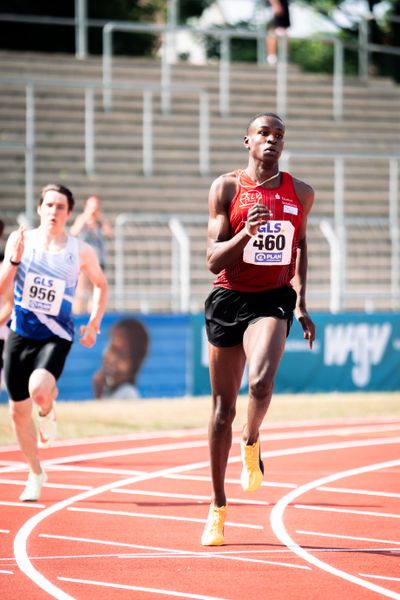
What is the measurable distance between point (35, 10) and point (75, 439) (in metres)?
19.0

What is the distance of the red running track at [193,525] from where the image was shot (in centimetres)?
677

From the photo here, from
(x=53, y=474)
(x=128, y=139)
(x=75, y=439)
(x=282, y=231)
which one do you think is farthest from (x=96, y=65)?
(x=282, y=231)

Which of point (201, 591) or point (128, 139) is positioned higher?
point (128, 139)

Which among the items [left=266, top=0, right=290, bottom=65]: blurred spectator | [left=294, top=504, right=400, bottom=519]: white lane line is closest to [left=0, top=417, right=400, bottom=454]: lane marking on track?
[left=294, top=504, right=400, bottom=519]: white lane line

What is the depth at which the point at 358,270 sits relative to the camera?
71.3 ft

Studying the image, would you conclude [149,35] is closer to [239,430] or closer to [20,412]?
[239,430]

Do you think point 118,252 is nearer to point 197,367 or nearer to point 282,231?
point 197,367

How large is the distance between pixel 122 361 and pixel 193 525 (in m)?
9.30

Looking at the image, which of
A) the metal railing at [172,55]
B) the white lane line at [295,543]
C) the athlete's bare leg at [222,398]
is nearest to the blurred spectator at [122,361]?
the white lane line at [295,543]

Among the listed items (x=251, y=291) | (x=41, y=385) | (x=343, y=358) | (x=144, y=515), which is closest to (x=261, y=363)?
(x=251, y=291)

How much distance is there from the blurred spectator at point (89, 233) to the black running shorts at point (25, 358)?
801 cm

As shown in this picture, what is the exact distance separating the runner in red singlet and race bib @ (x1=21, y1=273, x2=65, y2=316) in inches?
87.0

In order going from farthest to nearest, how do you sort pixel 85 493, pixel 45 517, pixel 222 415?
pixel 85 493 → pixel 45 517 → pixel 222 415

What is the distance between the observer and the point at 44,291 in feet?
32.1
